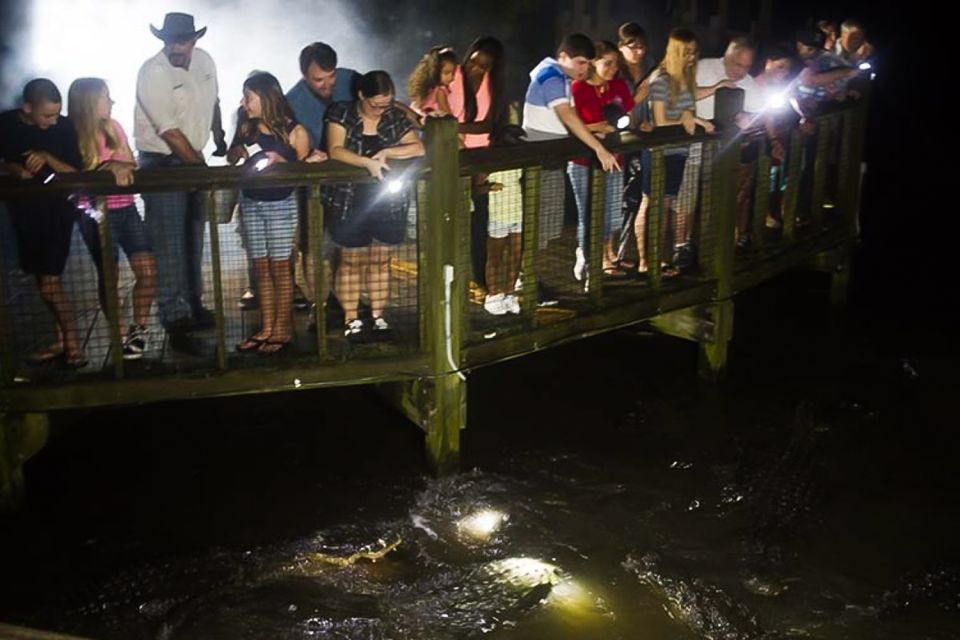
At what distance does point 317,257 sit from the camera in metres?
5.68

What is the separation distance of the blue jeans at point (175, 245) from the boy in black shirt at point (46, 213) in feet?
2.11

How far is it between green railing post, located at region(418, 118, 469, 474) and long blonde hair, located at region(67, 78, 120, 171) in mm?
1874

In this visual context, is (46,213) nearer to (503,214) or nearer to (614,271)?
(503,214)

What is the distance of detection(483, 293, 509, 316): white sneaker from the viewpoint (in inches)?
264

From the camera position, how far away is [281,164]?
5473 millimetres

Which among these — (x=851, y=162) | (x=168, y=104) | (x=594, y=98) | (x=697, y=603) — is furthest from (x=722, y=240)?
(x=168, y=104)

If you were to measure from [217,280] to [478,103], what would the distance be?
2.56m

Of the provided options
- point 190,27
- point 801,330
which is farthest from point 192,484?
point 801,330

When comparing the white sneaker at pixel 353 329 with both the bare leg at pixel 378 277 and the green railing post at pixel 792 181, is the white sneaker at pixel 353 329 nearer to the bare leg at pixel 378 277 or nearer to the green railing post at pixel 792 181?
the bare leg at pixel 378 277

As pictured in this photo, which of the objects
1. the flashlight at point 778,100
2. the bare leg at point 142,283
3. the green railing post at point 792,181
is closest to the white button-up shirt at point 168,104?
the bare leg at point 142,283

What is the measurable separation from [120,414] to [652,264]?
3.77 m

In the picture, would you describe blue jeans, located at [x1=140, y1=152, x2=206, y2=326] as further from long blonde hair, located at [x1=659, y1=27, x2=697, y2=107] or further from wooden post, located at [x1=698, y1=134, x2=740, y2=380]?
wooden post, located at [x1=698, y1=134, x2=740, y2=380]

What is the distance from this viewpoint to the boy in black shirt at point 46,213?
18.4 ft

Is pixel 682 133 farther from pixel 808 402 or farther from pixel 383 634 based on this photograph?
pixel 383 634
